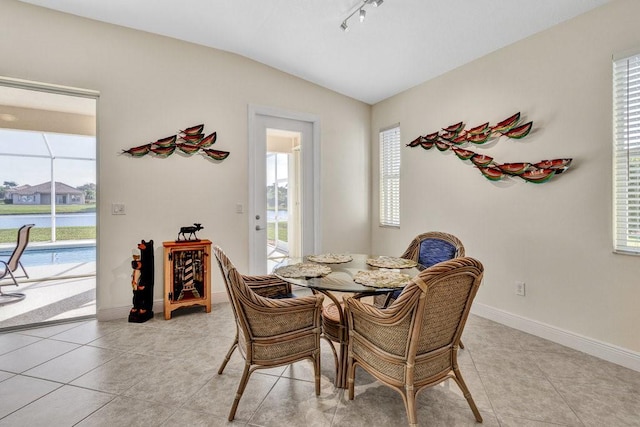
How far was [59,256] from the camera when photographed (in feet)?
17.6

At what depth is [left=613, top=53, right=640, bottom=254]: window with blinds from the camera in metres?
2.17

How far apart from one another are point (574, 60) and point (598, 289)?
6.04 feet

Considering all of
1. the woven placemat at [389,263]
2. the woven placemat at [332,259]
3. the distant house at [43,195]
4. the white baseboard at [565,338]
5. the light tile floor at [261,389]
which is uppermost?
the distant house at [43,195]

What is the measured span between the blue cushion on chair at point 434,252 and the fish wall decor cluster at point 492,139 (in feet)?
3.25

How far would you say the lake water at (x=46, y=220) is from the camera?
141 inches

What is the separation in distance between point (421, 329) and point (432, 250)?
1391mm

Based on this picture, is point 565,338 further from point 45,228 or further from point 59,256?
point 59,256

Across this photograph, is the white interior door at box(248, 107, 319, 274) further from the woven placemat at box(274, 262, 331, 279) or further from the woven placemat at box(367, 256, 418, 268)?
the woven placemat at box(367, 256, 418, 268)

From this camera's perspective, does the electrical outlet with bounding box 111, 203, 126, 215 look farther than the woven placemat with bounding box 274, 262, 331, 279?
Yes

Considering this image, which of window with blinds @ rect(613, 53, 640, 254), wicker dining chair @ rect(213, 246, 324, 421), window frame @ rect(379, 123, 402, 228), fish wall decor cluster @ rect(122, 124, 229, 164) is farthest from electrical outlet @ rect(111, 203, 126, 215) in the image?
window with blinds @ rect(613, 53, 640, 254)

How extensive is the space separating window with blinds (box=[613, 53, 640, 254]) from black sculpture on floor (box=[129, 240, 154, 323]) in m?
4.05

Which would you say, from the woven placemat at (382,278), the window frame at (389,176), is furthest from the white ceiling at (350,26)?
the woven placemat at (382,278)

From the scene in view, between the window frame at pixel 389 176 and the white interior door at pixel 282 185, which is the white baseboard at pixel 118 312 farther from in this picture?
the window frame at pixel 389 176

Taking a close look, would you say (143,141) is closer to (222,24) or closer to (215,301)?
(222,24)
